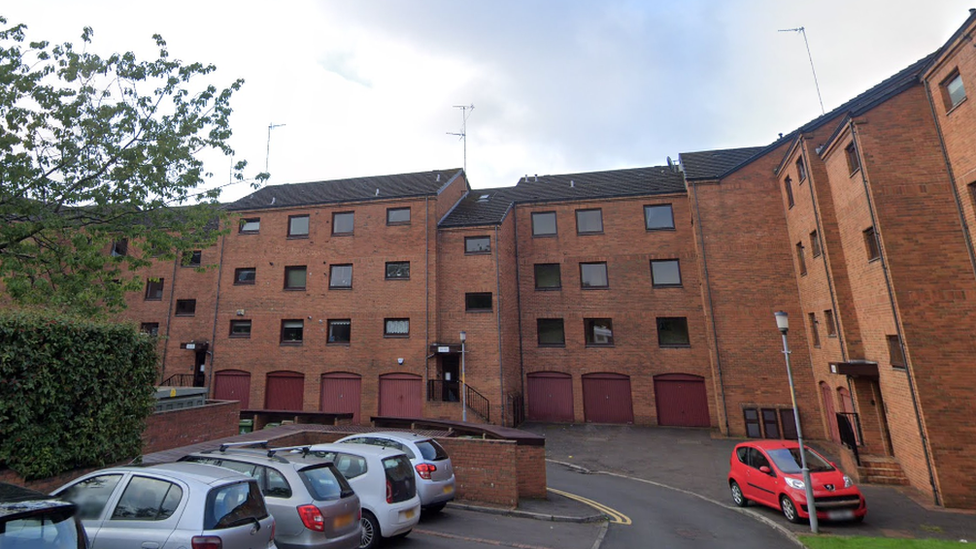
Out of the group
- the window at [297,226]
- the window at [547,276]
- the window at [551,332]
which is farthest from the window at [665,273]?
the window at [297,226]

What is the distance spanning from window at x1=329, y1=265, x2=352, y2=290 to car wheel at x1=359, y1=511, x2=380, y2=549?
55.4 ft

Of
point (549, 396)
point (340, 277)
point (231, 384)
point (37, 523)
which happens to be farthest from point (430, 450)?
point (231, 384)

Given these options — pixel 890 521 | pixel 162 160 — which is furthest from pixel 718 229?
pixel 162 160

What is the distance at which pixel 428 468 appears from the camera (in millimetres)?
8797

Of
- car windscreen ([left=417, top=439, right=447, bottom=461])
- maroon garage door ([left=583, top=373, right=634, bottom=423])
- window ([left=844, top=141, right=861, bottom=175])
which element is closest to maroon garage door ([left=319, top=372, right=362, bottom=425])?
maroon garage door ([left=583, top=373, right=634, bottom=423])

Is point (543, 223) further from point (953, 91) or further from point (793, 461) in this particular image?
point (793, 461)

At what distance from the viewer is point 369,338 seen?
22141mm

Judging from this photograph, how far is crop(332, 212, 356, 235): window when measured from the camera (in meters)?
23.9

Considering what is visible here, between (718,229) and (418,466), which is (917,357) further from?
(418,466)

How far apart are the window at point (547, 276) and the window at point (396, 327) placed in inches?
279

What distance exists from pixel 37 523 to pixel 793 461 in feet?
41.5

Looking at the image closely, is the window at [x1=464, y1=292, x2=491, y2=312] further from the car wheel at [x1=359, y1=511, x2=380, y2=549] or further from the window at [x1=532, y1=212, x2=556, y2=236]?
the car wheel at [x1=359, y1=511, x2=380, y2=549]

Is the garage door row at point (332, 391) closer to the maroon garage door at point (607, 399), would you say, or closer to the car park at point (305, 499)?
the maroon garage door at point (607, 399)

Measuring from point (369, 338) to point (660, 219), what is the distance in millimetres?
15906
